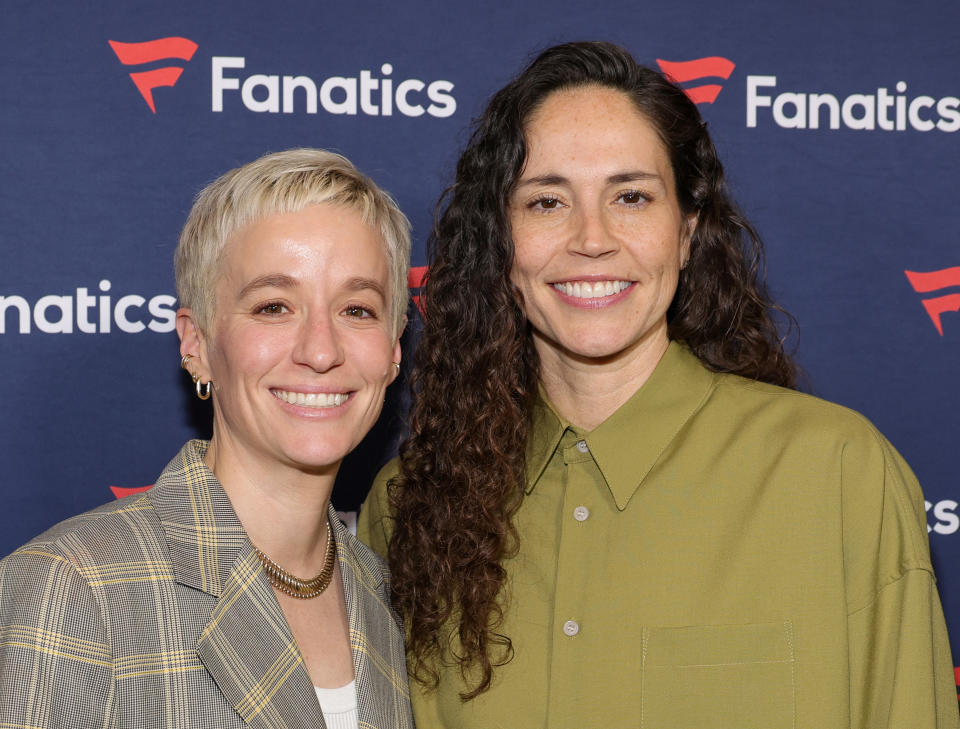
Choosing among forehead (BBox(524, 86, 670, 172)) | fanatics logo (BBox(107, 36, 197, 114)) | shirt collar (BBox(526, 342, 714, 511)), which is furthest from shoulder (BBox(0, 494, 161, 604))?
fanatics logo (BBox(107, 36, 197, 114))

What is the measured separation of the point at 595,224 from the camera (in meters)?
1.73

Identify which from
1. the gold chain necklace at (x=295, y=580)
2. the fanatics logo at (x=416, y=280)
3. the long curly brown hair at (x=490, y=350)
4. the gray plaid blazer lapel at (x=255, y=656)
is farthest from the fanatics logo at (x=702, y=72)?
the gray plaid blazer lapel at (x=255, y=656)

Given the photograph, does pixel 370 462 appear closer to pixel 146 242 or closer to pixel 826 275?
pixel 146 242

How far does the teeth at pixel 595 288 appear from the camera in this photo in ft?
5.74

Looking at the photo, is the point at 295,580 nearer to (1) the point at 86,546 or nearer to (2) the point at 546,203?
(1) the point at 86,546

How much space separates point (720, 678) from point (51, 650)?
98cm

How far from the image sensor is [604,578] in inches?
65.6

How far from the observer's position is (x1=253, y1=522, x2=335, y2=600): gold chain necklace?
1.65 metres

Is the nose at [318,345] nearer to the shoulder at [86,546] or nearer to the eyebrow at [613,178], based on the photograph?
the shoulder at [86,546]

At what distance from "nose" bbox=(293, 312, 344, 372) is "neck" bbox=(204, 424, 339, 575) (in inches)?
7.8

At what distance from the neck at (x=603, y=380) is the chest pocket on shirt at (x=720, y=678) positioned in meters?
0.43

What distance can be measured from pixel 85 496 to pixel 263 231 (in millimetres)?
980

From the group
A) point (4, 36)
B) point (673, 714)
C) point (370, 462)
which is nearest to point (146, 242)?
point (4, 36)

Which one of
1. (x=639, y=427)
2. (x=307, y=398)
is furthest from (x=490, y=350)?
(x=307, y=398)
